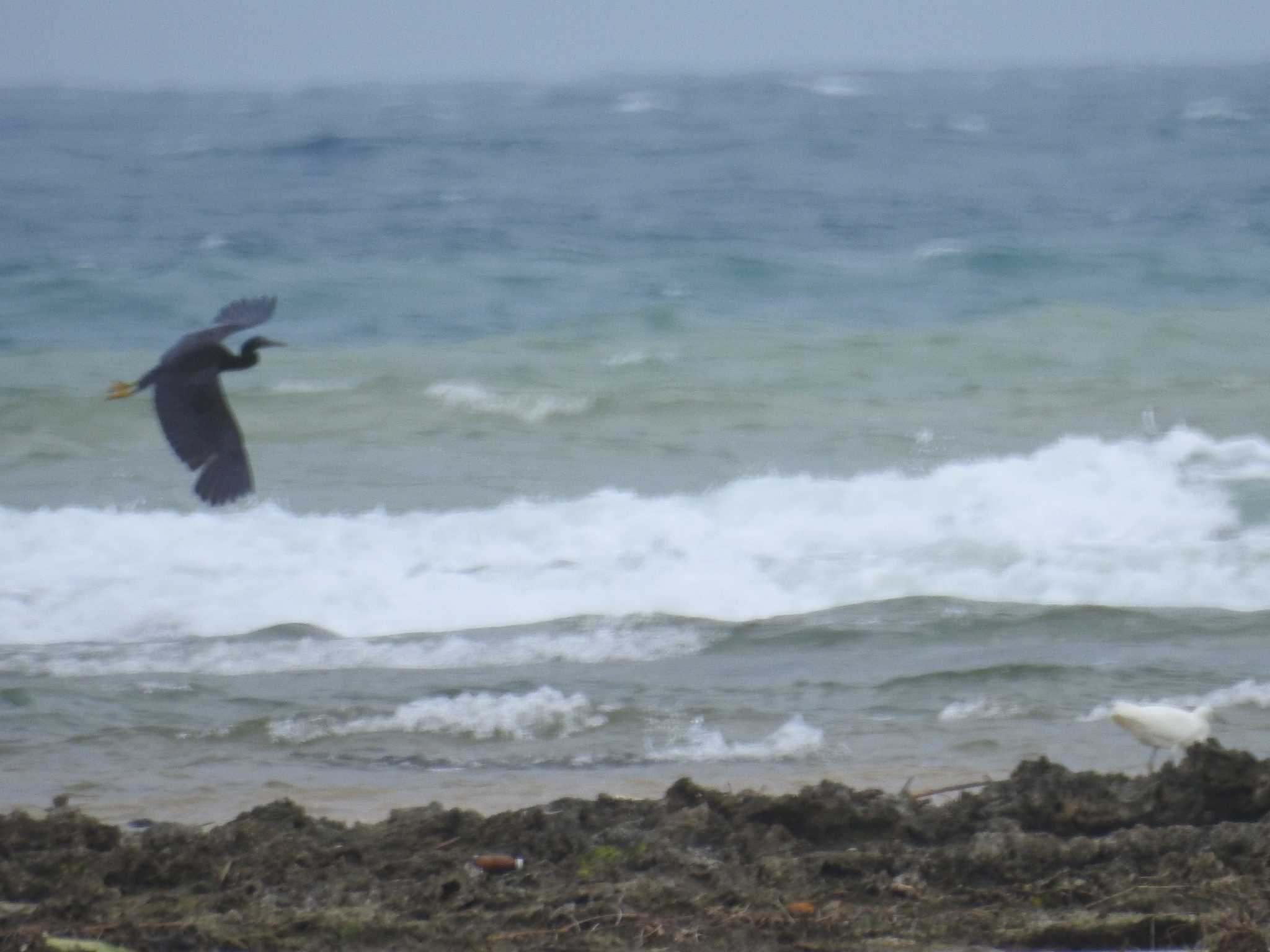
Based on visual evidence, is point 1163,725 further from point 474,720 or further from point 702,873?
point 474,720

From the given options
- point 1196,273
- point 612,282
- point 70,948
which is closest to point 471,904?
point 70,948

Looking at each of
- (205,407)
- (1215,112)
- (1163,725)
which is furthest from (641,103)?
(1163,725)

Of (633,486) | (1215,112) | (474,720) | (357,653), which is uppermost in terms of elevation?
(1215,112)

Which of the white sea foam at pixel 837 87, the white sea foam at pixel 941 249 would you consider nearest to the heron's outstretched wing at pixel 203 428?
the white sea foam at pixel 941 249

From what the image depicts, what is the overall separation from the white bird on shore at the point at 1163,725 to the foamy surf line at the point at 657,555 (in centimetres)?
339

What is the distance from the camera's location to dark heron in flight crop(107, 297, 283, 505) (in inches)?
234

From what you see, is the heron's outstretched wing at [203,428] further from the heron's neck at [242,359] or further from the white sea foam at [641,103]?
the white sea foam at [641,103]

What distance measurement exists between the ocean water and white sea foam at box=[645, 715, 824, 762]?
0.8 inches

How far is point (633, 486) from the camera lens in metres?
11.2

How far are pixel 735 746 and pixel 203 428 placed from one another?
1996 millimetres

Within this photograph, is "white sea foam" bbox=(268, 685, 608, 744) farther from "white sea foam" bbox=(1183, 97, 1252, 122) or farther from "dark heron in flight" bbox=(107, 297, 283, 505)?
"white sea foam" bbox=(1183, 97, 1252, 122)

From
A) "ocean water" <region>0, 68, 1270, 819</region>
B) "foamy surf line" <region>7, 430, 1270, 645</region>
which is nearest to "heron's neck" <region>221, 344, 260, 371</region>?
"ocean water" <region>0, 68, 1270, 819</region>

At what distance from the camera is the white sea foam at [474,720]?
20.6 feet

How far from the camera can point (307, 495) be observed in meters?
11.0
